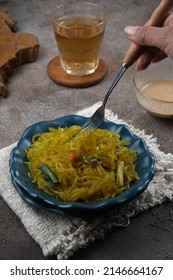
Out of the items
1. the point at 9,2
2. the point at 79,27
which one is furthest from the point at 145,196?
the point at 9,2

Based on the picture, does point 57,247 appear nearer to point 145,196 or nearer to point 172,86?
point 145,196

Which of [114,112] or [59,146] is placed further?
[114,112]

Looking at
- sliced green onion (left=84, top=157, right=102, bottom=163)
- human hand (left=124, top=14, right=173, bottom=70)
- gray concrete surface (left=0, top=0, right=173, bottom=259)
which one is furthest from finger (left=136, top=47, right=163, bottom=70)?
sliced green onion (left=84, top=157, right=102, bottom=163)

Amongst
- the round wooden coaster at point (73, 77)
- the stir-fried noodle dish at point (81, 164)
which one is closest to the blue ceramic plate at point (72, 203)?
the stir-fried noodle dish at point (81, 164)

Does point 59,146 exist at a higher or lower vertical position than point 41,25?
higher

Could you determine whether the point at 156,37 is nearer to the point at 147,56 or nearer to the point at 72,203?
the point at 147,56

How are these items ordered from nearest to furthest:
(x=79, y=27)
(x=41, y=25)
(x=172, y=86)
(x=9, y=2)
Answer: (x=172, y=86) < (x=79, y=27) < (x=41, y=25) < (x=9, y=2)

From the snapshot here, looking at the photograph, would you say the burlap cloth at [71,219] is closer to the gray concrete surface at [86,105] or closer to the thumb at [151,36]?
the gray concrete surface at [86,105]
